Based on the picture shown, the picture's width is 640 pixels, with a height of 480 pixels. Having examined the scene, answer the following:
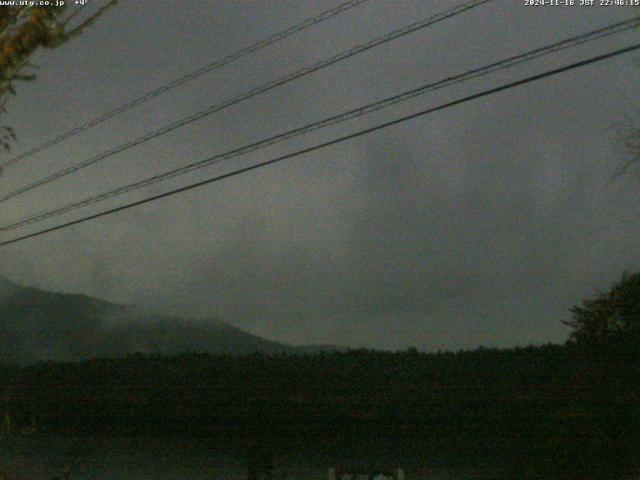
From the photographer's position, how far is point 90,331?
16812 millimetres

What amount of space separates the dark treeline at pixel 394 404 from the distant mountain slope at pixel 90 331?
211 cm

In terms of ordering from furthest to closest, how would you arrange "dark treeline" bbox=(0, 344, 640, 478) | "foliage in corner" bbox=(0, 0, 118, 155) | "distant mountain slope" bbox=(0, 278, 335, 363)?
1. "distant mountain slope" bbox=(0, 278, 335, 363)
2. "dark treeline" bbox=(0, 344, 640, 478)
3. "foliage in corner" bbox=(0, 0, 118, 155)

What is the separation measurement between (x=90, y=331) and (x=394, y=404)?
8.64 m

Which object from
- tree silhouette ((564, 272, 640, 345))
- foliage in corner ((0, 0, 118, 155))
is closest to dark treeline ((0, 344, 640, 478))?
tree silhouette ((564, 272, 640, 345))

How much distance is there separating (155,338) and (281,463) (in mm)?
6073

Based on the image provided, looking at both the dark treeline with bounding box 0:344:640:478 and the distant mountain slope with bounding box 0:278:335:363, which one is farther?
the distant mountain slope with bounding box 0:278:335:363

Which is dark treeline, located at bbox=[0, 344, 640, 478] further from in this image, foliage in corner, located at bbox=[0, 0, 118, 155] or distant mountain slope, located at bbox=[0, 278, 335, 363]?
foliage in corner, located at bbox=[0, 0, 118, 155]

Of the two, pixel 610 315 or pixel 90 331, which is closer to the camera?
pixel 610 315

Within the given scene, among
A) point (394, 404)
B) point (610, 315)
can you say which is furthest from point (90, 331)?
point (610, 315)

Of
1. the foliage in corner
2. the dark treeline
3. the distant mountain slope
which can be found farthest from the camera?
the distant mountain slope

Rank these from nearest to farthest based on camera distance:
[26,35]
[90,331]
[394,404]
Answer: [26,35] < [394,404] < [90,331]

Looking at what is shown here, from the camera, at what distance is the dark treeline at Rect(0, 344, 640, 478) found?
9.80 metres

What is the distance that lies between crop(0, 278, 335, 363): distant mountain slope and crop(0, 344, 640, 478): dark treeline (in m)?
2.11

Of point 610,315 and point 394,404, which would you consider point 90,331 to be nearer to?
point 394,404
